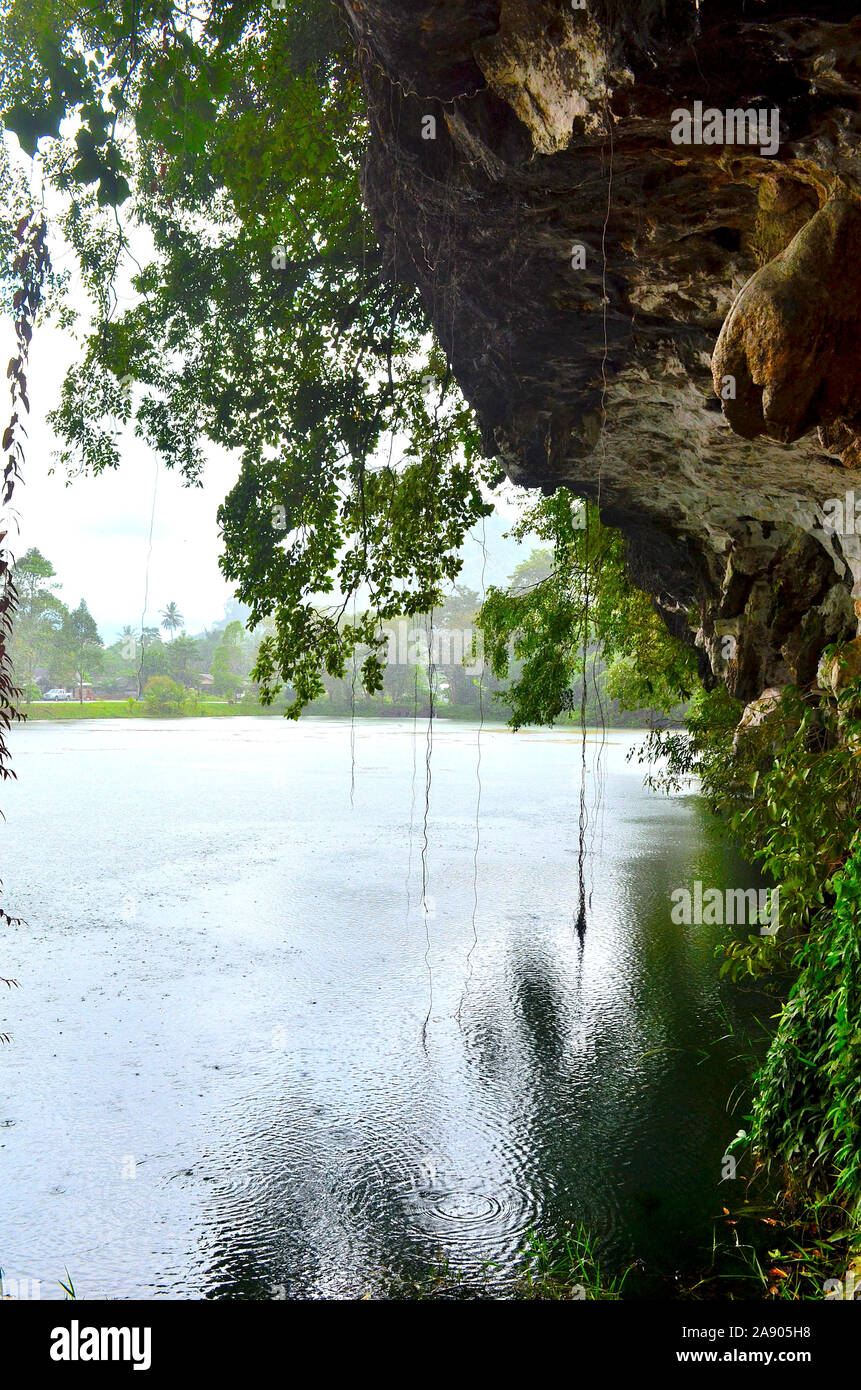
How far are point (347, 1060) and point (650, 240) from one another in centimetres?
520

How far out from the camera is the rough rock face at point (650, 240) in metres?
3.63

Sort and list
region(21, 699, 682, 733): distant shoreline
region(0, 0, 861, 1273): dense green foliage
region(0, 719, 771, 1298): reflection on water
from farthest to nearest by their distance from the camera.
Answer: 1. region(21, 699, 682, 733): distant shoreline
2. region(0, 0, 861, 1273): dense green foliage
3. region(0, 719, 771, 1298): reflection on water

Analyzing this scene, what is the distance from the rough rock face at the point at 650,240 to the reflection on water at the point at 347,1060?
3406 mm

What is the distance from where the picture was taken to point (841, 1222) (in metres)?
4.11

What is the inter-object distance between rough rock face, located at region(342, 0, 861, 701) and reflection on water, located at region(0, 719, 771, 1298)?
3.41 metres

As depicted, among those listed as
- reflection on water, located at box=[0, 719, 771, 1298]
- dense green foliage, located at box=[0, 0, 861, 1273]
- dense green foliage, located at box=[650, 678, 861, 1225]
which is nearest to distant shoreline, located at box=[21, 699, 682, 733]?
reflection on water, located at box=[0, 719, 771, 1298]

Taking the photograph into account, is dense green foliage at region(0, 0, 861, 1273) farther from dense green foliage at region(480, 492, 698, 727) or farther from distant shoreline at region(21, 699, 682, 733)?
distant shoreline at region(21, 699, 682, 733)

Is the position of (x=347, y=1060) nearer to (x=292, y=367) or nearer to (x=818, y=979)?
(x=818, y=979)

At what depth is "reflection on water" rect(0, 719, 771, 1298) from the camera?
4133 mm

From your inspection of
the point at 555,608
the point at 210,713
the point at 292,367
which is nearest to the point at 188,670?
the point at 210,713
